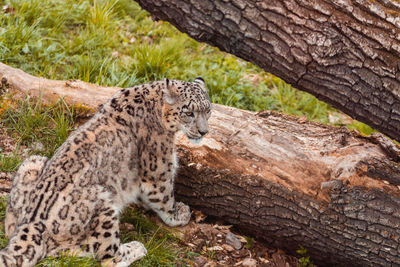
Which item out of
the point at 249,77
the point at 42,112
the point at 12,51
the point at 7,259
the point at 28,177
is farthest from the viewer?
the point at 249,77

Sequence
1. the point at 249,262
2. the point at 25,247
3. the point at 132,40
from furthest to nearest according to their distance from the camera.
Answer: the point at 132,40 < the point at 249,262 < the point at 25,247

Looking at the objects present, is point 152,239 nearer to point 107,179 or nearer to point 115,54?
point 107,179

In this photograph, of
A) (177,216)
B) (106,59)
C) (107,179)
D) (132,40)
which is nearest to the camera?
(107,179)

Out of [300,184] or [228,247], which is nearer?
[300,184]

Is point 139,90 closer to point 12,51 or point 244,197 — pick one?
point 244,197

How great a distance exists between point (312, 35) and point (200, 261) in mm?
2763

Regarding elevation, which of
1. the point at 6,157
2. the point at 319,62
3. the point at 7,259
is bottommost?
the point at 6,157

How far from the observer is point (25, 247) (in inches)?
188

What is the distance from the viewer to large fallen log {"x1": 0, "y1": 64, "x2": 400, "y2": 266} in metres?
5.48

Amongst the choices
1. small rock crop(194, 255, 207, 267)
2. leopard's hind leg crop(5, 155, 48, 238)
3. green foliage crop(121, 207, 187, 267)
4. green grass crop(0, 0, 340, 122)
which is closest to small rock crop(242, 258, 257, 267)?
small rock crop(194, 255, 207, 267)

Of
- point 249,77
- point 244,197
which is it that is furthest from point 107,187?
point 249,77

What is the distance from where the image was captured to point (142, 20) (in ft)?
33.8

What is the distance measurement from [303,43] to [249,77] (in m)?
5.32

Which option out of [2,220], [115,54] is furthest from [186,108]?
[115,54]
